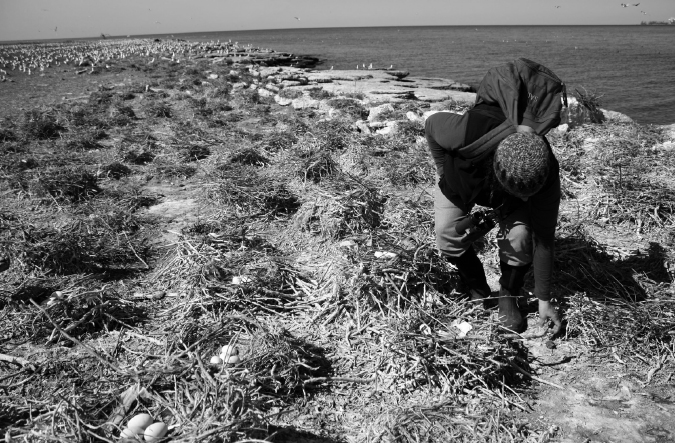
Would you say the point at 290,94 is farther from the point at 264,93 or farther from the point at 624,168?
the point at 624,168

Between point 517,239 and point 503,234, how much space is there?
0.14 metres

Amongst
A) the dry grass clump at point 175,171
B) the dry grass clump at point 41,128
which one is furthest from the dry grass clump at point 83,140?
the dry grass clump at point 175,171

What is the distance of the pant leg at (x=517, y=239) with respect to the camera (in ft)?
9.26

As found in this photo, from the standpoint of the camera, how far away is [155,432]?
210cm

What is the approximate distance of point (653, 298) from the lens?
324cm

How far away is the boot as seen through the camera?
3.22 meters

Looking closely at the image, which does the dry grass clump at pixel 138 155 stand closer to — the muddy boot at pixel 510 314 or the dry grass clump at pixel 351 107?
the dry grass clump at pixel 351 107

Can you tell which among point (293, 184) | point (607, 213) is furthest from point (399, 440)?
point (293, 184)

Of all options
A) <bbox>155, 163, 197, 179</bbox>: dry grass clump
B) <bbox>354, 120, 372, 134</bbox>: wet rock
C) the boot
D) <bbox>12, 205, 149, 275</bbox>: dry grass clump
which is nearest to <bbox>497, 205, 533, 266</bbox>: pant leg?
the boot

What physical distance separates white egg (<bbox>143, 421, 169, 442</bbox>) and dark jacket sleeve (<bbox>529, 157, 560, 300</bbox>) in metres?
2.38

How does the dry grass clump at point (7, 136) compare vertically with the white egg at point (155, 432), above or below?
above

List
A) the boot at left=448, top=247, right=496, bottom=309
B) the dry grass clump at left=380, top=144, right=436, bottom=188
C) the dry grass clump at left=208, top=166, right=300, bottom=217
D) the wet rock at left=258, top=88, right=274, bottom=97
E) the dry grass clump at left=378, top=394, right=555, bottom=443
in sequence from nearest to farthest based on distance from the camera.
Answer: the dry grass clump at left=378, top=394, right=555, bottom=443
the boot at left=448, top=247, right=496, bottom=309
the dry grass clump at left=208, top=166, right=300, bottom=217
the dry grass clump at left=380, top=144, right=436, bottom=188
the wet rock at left=258, top=88, right=274, bottom=97

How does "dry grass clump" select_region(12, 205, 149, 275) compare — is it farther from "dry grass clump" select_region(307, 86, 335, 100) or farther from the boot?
"dry grass clump" select_region(307, 86, 335, 100)

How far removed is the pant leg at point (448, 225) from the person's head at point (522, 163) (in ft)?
2.21
